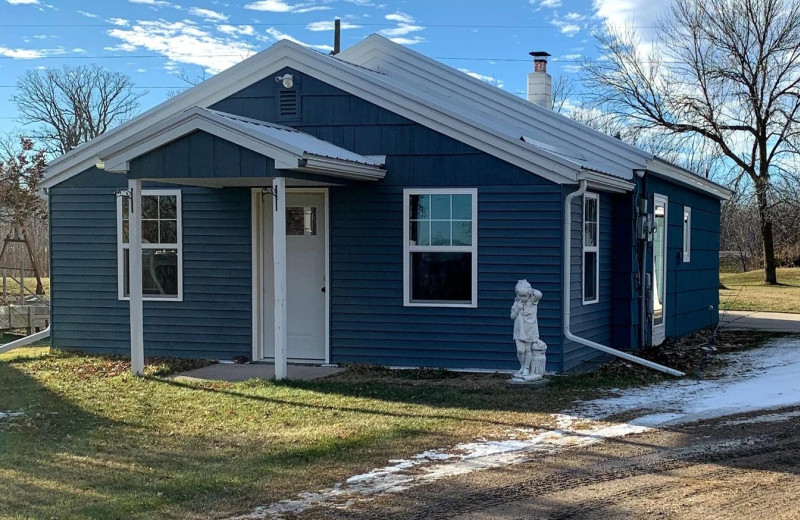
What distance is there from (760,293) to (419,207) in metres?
22.0

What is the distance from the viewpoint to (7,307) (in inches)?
629

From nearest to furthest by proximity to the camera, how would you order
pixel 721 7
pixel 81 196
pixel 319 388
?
pixel 319 388 < pixel 81 196 < pixel 721 7

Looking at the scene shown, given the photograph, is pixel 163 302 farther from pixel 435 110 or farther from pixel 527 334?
pixel 527 334

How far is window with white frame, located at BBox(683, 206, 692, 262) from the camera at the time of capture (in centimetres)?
1491

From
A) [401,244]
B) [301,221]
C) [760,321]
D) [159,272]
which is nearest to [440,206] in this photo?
[401,244]

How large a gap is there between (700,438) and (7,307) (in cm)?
1338

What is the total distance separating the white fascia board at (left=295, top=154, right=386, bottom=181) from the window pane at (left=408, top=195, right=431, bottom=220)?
1.59 feet

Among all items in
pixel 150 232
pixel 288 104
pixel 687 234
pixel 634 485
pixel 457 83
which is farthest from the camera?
pixel 687 234

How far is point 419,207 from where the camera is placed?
34.1 ft

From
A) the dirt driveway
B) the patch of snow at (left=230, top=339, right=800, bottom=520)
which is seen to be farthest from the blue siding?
the dirt driveway

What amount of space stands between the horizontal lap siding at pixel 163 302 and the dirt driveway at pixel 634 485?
5886 mm

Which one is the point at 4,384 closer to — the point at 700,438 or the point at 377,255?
the point at 377,255

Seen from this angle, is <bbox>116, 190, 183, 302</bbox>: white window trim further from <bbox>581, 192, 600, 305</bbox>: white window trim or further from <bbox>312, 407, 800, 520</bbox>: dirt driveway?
<bbox>312, 407, 800, 520</bbox>: dirt driveway

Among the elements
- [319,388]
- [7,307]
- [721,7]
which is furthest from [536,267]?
[721,7]
